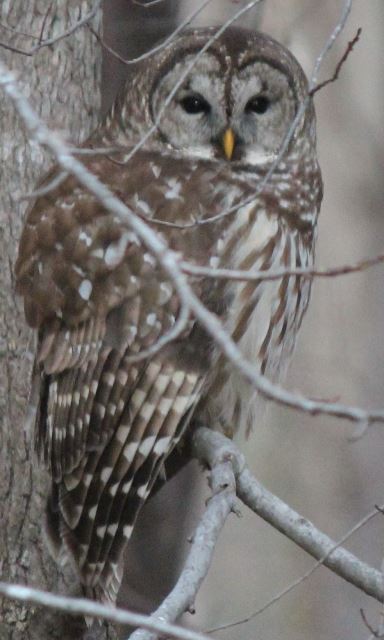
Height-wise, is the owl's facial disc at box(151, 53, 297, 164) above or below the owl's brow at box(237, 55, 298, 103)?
below

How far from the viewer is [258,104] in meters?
3.99

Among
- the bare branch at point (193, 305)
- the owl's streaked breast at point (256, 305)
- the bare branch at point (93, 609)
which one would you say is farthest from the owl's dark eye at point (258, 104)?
the bare branch at point (93, 609)

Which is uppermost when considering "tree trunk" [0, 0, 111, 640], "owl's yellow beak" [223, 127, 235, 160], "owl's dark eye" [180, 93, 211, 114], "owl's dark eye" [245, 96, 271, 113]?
"owl's dark eye" [245, 96, 271, 113]

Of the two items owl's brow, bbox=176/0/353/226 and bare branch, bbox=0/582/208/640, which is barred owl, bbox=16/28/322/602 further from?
bare branch, bbox=0/582/208/640

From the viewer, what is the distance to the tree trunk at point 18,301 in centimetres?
402

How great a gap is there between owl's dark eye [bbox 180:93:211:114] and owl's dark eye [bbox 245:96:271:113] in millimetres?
124

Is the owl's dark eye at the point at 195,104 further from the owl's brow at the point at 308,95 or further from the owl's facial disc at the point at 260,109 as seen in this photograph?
the owl's brow at the point at 308,95

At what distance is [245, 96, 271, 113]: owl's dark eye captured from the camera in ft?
13.0

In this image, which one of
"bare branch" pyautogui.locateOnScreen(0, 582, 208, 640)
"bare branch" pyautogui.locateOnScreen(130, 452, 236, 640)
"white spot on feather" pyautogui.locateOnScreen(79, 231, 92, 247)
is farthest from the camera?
"white spot on feather" pyautogui.locateOnScreen(79, 231, 92, 247)

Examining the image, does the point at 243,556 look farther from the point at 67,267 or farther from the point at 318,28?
the point at 67,267

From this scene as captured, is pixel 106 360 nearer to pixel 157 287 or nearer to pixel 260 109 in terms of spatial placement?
pixel 157 287

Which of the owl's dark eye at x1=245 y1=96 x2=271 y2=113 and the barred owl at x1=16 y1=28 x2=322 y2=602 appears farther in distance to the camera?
the owl's dark eye at x1=245 y1=96 x2=271 y2=113

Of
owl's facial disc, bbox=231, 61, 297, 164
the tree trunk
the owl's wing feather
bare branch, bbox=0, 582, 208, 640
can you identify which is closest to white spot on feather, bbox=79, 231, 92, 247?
the owl's wing feather

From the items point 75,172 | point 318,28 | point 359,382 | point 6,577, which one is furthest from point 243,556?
point 75,172
